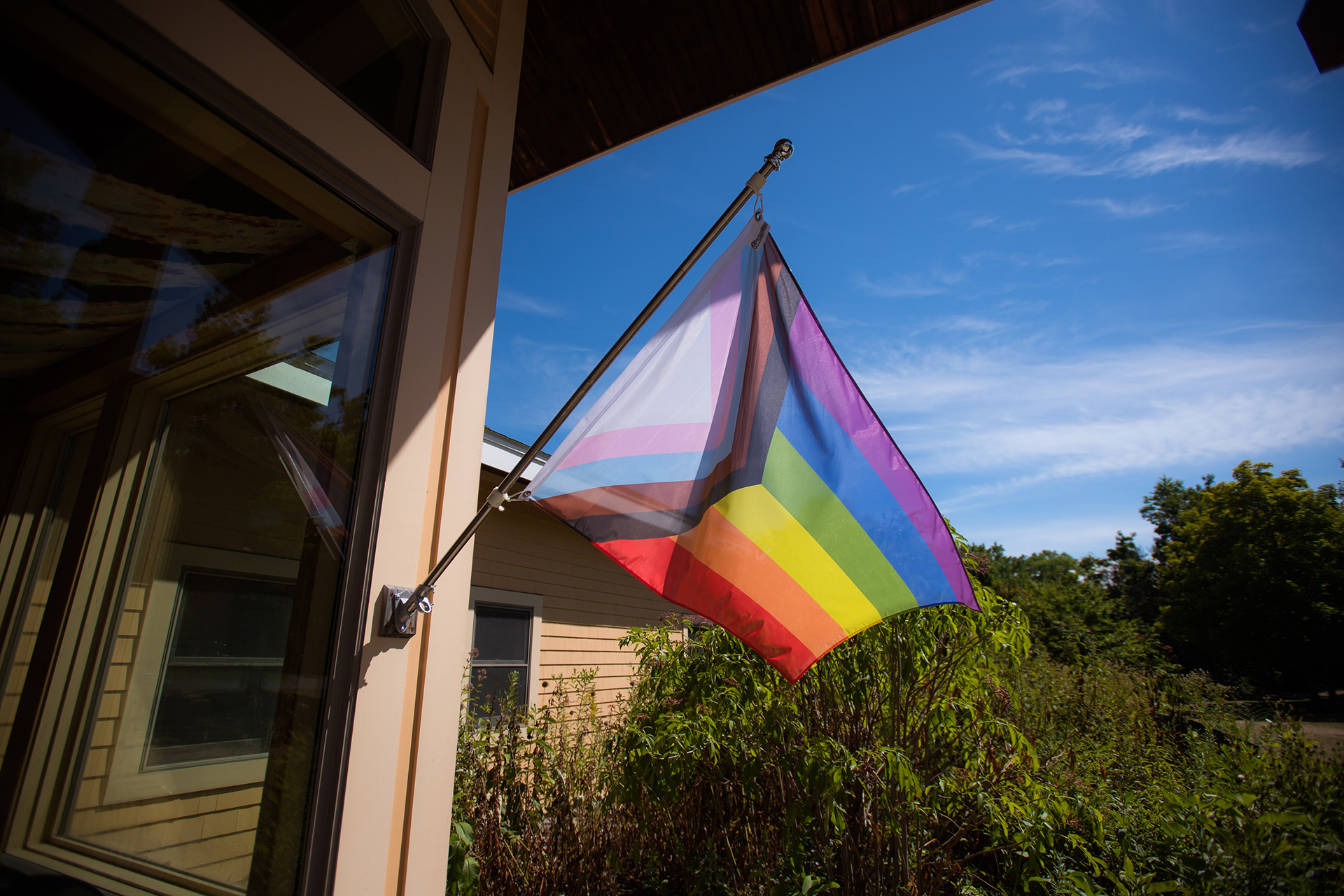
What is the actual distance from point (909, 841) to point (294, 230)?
4112mm

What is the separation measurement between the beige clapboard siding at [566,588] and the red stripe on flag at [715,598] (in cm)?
358

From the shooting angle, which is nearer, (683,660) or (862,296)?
(683,660)

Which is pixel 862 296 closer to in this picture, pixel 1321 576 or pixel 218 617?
pixel 218 617

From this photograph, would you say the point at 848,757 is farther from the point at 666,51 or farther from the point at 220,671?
the point at 666,51

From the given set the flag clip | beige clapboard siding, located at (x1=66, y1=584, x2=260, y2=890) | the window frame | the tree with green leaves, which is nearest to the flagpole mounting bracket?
beige clapboard siding, located at (x1=66, y1=584, x2=260, y2=890)

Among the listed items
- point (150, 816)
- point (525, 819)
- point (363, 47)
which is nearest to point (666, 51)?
point (363, 47)

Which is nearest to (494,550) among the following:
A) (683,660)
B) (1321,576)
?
(683,660)

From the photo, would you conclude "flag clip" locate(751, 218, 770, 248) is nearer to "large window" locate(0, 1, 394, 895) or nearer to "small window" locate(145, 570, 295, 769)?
"large window" locate(0, 1, 394, 895)

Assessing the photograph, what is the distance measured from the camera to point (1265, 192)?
217 inches

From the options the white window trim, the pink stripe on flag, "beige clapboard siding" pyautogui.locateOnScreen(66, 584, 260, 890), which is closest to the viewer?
"beige clapboard siding" pyautogui.locateOnScreen(66, 584, 260, 890)

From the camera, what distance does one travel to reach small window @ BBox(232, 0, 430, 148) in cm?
156

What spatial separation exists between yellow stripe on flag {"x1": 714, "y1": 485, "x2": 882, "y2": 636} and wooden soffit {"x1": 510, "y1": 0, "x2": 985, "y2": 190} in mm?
2282

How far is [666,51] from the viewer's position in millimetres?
3029

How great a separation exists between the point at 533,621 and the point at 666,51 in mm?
5018
